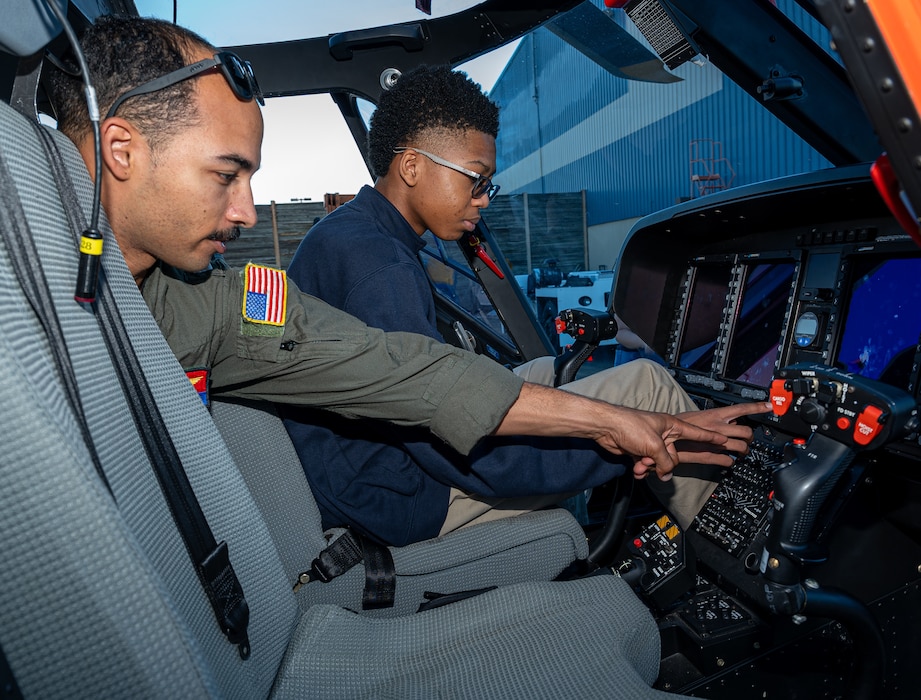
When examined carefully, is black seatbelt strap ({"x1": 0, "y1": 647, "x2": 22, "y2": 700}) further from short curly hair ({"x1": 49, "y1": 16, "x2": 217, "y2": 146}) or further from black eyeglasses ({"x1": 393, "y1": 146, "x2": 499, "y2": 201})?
black eyeglasses ({"x1": 393, "y1": 146, "x2": 499, "y2": 201})

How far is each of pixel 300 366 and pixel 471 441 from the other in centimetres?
32

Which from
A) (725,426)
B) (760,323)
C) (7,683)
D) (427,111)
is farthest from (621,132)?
(7,683)

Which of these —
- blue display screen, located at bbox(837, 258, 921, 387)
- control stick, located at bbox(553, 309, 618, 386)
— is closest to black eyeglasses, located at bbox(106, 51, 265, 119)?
control stick, located at bbox(553, 309, 618, 386)

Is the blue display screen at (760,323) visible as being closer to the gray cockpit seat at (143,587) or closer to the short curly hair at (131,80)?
the gray cockpit seat at (143,587)

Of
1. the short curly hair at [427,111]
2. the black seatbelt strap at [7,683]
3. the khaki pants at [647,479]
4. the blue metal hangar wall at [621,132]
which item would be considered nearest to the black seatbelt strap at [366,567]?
the khaki pants at [647,479]

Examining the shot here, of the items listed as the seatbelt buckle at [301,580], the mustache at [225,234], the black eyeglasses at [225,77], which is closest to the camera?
the black eyeglasses at [225,77]

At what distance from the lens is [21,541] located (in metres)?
0.49

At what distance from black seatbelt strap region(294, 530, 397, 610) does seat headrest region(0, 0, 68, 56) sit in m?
0.93

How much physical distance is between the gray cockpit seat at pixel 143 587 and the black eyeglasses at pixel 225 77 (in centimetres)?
19

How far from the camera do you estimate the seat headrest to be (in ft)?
2.14

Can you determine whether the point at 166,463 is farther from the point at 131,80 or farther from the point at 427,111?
the point at 427,111

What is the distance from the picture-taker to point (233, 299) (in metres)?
1.14

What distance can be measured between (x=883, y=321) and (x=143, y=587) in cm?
177

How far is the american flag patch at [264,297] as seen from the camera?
112 cm
